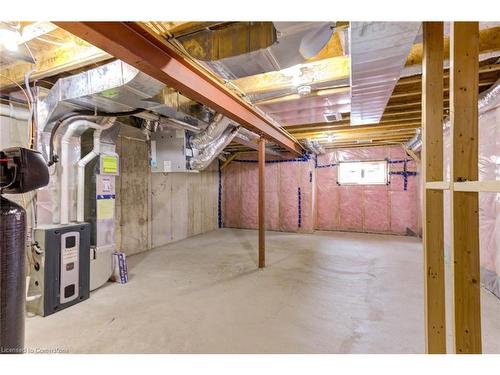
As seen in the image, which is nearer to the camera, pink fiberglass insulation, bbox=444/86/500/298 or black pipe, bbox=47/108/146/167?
black pipe, bbox=47/108/146/167

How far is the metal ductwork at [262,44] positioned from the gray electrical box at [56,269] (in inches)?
78.2

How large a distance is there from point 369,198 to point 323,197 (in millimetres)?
1068

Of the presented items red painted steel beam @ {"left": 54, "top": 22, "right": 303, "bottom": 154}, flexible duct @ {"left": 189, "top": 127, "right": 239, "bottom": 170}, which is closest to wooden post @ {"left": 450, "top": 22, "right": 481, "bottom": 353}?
red painted steel beam @ {"left": 54, "top": 22, "right": 303, "bottom": 154}

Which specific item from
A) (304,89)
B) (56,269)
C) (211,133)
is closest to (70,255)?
(56,269)

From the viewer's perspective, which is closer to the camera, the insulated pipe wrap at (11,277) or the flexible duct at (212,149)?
the insulated pipe wrap at (11,277)

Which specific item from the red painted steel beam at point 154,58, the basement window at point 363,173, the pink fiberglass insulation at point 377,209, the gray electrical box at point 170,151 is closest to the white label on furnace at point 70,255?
the gray electrical box at point 170,151

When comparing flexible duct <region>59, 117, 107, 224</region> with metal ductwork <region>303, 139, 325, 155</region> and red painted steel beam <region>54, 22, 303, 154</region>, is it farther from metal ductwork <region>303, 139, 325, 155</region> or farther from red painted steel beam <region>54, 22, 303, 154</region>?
metal ductwork <region>303, 139, 325, 155</region>

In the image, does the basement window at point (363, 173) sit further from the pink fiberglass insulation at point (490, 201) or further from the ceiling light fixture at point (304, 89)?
the ceiling light fixture at point (304, 89)

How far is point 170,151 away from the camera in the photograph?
3.21 metres

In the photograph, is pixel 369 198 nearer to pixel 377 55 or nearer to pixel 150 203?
pixel 150 203

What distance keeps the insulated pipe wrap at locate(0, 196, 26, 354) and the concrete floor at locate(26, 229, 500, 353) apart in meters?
0.71

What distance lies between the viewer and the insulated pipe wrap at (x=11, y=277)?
107cm

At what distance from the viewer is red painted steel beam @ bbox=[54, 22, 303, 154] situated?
44.6 inches
